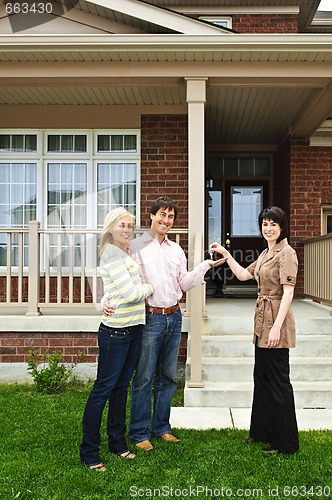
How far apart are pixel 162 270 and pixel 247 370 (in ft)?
6.87

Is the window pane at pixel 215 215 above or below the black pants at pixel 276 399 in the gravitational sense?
above

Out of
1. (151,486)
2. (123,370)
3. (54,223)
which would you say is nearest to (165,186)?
(54,223)

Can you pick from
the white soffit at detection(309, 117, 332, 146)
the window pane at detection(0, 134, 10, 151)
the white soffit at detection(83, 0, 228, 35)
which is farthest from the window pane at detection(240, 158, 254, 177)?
the window pane at detection(0, 134, 10, 151)

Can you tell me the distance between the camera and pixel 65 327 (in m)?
5.74

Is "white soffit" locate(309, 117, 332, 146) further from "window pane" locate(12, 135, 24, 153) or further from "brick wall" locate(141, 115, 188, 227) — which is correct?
"window pane" locate(12, 135, 24, 153)

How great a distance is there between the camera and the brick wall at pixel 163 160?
741 cm

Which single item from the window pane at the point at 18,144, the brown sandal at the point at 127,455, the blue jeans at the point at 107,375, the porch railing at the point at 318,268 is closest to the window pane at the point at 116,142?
the window pane at the point at 18,144

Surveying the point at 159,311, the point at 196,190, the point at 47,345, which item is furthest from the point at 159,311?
the point at 47,345

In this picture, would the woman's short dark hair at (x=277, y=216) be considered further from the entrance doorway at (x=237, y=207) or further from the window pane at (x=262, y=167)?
the window pane at (x=262, y=167)

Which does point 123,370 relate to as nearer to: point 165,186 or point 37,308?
point 37,308

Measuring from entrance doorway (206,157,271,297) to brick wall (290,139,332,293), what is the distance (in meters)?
1.36

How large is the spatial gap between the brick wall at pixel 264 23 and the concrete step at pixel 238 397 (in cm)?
664

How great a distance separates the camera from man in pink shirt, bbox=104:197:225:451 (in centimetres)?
353

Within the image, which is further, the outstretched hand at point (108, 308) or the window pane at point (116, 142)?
the window pane at point (116, 142)
